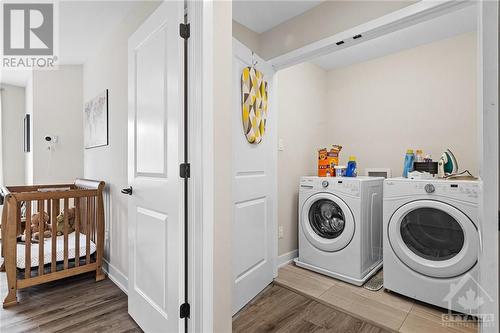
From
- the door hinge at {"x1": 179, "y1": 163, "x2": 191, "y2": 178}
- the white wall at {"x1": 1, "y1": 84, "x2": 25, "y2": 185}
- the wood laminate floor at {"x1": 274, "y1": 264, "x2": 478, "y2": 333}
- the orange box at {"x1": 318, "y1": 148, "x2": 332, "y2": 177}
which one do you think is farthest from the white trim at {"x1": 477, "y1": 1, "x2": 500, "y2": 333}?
the white wall at {"x1": 1, "y1": 84, "x2": 25, "y2": 185}

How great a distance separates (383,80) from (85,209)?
364cm

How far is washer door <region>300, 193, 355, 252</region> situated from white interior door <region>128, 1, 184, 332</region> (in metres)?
1.58

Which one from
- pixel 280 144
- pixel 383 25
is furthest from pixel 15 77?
pixel 383 25

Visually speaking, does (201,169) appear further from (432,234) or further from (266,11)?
(432,234)

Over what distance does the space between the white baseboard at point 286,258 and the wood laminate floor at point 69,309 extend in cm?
144

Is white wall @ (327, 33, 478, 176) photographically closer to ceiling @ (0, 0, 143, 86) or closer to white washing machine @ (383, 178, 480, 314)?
white washing machine @ (383, 178, 480, 314)

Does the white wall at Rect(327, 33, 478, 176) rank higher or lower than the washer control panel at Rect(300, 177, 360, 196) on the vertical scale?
higher

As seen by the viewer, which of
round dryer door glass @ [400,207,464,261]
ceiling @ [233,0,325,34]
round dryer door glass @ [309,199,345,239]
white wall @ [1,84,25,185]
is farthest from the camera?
white wall @ [1,84,25,185]

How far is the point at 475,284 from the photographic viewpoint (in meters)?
1.75

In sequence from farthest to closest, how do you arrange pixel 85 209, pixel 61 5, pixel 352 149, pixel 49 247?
pixel 352 149 < pixel 85 209 < pixel 49 247 < pixel 61 5

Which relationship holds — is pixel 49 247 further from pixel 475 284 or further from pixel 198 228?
pixel 475 284

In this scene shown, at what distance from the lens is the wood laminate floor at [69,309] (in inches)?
67.6

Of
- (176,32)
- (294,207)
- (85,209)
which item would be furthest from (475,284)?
(85,209)

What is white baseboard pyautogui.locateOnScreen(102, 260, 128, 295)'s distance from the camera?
2.23 m
